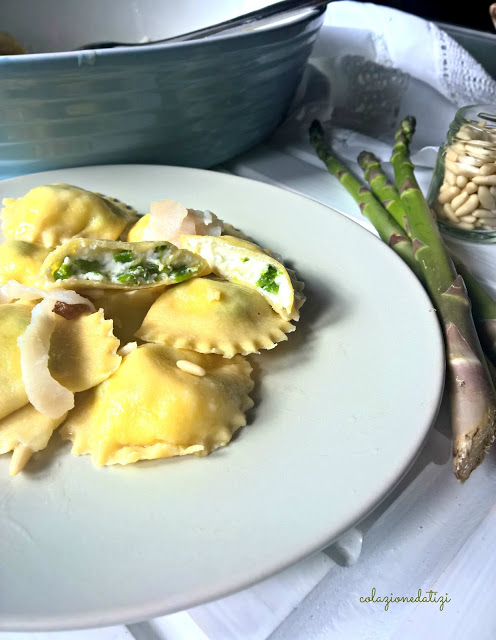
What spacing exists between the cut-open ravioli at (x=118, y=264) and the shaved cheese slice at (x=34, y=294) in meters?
0.03

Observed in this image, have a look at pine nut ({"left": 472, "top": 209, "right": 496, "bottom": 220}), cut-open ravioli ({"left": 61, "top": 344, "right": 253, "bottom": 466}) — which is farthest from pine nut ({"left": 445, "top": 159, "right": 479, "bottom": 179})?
cut-open ravioli ({"left": 61, "top": 344, "right": 253, "bottom": 466})

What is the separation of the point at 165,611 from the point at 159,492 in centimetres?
22

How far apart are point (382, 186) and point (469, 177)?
312 millimetres

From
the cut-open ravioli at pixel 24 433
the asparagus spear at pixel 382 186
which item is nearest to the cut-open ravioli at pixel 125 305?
the cut-open ravioli at pixel 24 433

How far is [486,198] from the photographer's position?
1.82m

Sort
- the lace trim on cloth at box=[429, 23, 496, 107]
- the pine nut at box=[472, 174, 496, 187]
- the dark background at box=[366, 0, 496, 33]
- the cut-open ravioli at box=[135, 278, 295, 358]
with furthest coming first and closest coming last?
the dark background at box=[366, 0, 496, 33], the lace trim on cloth at box=[429, 23, 496, 107], the pine nut at box=[472, 174, 496, 187], the cut-open ravioli at box=[135, 278, 295, 358]

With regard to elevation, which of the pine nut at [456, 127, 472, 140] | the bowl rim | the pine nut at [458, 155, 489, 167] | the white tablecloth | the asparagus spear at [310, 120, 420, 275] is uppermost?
the bowl rim

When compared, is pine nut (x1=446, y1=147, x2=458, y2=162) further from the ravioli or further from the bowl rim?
the ravioli

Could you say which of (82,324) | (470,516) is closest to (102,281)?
(82,324)

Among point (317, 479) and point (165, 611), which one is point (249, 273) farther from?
point (165, 611)

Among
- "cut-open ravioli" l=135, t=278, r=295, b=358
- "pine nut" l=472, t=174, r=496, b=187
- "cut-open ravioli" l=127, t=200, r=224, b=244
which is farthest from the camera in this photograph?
"pine nut" l=472, t=174, r=496, b=187

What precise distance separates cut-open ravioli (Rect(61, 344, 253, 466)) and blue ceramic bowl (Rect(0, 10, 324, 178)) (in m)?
0.95

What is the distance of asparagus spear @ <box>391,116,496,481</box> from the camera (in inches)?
45.9

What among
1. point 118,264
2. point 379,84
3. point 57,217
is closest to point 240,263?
point 118,264
